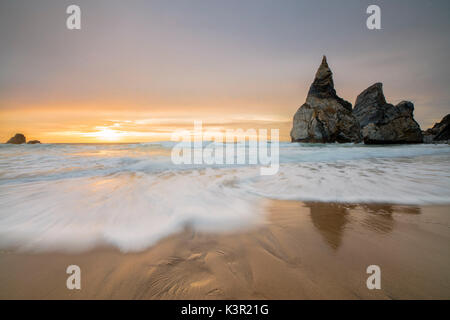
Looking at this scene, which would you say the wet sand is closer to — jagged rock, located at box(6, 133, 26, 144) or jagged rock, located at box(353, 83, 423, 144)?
jagged rock, located at box(353, 83, 423, 144)

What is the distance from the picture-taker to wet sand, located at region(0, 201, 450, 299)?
123cm

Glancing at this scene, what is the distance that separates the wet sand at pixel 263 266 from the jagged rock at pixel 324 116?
76.0ft

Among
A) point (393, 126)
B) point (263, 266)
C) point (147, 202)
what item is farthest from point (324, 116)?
point (263, 266)

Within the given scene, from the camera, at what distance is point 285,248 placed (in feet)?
5.61

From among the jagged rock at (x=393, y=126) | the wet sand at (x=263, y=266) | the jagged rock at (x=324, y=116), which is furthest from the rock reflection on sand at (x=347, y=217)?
the jagged rock at (x=393, y=126)

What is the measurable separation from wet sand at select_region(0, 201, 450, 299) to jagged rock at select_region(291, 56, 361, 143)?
2316 cm

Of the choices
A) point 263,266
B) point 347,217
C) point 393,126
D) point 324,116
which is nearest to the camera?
point 263,266

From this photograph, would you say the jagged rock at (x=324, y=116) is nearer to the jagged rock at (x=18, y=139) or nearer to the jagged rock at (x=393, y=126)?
the jagged rock at (x=393, y=126)

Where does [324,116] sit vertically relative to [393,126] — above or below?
above

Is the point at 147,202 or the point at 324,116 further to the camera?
the point at 324,116

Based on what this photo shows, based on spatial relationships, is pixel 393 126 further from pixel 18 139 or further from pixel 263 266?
pixel 18 139

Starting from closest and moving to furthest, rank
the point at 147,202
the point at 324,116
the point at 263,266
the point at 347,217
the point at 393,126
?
the point at 263,266, the point at 347,217, the point at 147,202, the point at 393,126, the point at 324,116

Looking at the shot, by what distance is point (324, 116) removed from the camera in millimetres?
22844

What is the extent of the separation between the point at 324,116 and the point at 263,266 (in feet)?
83.1
